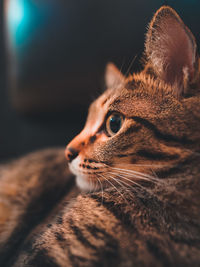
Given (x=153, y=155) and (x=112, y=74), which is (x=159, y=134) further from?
(x=112, y=74)

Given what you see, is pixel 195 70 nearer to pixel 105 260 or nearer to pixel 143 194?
pixel 143 194

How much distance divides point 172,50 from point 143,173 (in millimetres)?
234

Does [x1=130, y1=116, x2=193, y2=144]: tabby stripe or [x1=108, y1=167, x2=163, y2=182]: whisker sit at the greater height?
[x1=130, y1=116, x2=193, y2=144]: tabby stripe

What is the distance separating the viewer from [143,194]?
1.52 ft

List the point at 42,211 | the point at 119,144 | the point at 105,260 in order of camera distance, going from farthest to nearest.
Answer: the point at 42,211, the point at 119,144, the point at 105,260

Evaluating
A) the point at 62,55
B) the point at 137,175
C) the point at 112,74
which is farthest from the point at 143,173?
the point at 62,55

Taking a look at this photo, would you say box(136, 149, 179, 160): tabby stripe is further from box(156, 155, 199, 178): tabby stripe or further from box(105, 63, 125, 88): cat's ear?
box(105, 63, 125, 88): cat's ear

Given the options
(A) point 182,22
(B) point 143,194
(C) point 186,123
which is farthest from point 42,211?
(A) point 182,22

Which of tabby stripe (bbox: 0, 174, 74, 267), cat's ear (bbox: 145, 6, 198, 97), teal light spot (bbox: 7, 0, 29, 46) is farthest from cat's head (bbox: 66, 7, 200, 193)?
teal light spot (bbox: 7, 0, 29, 46)

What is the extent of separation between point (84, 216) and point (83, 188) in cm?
10

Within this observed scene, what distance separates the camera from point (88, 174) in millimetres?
497

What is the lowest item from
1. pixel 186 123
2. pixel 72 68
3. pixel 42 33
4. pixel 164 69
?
pixel 186 123

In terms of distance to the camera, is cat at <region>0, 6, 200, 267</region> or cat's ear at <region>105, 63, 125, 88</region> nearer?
cat at <region>0, 6, 200, 267</region>

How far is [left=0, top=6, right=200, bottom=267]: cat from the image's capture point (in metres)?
0.39
